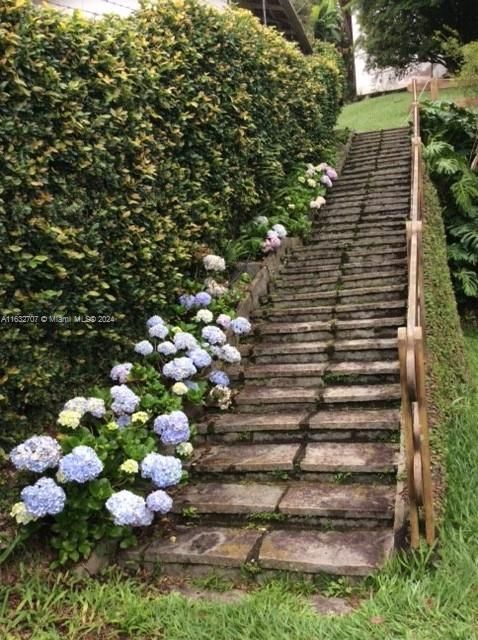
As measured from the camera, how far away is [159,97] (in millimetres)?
4387

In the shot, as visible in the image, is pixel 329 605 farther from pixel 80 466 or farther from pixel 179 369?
pixel 179 369

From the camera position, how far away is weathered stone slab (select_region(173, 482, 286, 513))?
3188mm

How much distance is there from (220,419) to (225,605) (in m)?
1.58

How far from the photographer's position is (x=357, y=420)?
363 centimetres

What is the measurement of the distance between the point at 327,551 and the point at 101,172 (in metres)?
2.57

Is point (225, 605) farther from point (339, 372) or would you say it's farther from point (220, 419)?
point (339, 372)

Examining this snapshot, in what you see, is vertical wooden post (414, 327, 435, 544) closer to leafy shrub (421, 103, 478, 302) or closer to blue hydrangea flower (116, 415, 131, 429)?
blue hydrangea flower (116, 415, 131, 429)

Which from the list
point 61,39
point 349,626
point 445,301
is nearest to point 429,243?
point 445,301

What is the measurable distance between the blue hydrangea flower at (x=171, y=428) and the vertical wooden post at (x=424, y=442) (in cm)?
142

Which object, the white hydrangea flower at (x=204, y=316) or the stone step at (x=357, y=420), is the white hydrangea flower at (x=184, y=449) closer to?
the stone step at (x=357, y=420)

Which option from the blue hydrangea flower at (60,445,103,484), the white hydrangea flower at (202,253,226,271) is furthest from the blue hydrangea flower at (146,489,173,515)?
the white hydrangea flower at (202,253,226,271)

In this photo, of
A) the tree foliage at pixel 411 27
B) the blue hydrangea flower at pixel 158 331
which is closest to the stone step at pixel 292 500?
the blue hydrangea flower at pixel 158 331

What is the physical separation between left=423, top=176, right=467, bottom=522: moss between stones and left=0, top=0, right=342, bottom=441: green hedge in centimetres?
194

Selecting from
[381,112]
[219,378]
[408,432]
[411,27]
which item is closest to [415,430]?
[408,432]
